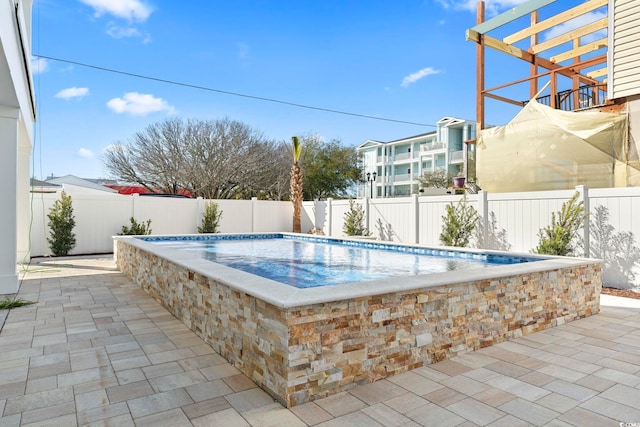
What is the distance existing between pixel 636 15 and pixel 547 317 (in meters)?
6.60

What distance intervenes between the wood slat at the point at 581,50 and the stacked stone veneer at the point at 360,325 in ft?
28.1

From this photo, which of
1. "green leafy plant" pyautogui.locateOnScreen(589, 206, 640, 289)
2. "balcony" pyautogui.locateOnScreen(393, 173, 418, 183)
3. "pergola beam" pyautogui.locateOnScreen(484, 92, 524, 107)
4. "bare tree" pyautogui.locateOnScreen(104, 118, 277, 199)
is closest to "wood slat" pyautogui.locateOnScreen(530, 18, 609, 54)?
"pergola beam" pyautogui.locateOnScreen(484, 92, 524, 107)

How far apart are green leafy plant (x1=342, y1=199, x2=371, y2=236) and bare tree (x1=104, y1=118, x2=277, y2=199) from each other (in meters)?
11.6

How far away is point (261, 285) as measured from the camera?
304 centimetres

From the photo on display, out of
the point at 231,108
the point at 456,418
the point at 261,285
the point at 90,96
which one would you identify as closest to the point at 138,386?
the point at 261,285

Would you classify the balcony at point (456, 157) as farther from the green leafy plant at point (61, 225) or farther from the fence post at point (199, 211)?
the green leafy plant at point (61, 225)

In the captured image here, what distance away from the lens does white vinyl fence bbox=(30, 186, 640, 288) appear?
645 cm

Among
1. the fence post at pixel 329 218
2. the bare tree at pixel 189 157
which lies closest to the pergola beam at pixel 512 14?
the fence post at pixel 329 218

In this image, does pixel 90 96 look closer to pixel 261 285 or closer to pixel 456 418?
pixel 261 285

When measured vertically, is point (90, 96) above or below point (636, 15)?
above

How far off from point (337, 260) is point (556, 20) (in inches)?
316

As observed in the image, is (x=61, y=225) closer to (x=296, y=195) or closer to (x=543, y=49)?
(x=296, y=195)

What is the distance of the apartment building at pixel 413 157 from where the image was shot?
28.8 meters

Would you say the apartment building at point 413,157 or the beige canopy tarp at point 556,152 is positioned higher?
the apartment building at point 413,157
